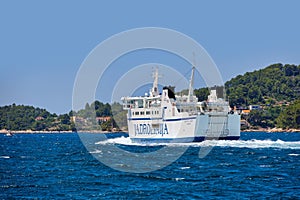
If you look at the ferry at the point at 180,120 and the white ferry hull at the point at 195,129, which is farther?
the ferry at the point at 180,120

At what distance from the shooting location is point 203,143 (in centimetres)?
8500

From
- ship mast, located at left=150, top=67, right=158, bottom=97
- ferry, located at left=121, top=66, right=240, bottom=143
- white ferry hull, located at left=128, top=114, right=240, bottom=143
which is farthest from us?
ship mast, located at left=150, top=67, right=158, bottom=97

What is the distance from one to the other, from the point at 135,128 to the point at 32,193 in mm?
59644

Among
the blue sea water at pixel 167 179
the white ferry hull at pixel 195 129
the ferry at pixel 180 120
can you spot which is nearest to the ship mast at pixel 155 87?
the ferry at pixel 180 120

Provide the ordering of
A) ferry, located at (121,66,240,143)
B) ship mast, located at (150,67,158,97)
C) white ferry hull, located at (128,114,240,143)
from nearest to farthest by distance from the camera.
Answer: white ferry hull, located at (128,114,240,143) < ferry, located at (121,66,240,143) < ship mast, located at (150,67,158,97)

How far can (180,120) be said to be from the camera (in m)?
86.0

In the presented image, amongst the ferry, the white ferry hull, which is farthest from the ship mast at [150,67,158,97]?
the white ferry hull

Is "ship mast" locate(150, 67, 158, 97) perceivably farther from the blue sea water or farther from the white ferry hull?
the blue sea water

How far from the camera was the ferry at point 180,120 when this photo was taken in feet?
280

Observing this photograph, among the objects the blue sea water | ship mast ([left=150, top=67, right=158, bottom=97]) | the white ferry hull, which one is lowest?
the blue sea water

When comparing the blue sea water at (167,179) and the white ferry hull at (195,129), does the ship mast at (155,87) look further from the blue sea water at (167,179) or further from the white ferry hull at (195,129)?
the blue sea water at (167,179)

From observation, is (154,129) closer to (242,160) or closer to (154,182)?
(242,160)

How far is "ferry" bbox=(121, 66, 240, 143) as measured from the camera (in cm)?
8544

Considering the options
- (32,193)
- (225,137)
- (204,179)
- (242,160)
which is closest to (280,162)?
(242,160)
